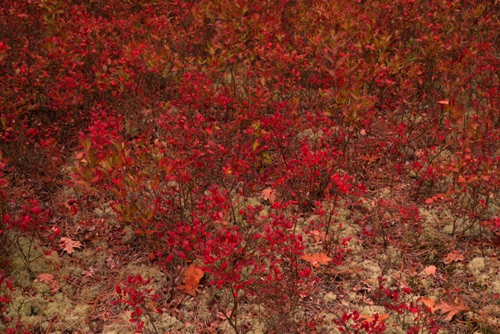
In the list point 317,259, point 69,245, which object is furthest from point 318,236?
point 69,245

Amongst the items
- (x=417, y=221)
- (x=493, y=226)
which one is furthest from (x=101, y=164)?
(x=493, y=226)

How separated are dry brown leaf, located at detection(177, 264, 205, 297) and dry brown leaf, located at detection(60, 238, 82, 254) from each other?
41.5 inches

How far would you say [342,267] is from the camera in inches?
138

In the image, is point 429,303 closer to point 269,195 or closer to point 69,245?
point 269,195

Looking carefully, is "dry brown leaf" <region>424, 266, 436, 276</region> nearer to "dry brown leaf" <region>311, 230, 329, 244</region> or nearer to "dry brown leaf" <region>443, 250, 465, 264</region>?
"dry brown leaf" <region>443, 250, 465, 264</region>

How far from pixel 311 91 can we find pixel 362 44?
87 centimetres

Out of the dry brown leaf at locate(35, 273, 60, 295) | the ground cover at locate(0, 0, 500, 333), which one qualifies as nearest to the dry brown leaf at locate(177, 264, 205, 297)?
the ground cover at locate(0, 0, 500, 333)

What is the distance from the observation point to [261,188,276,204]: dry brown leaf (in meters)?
4.10

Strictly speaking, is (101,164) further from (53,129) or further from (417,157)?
(417,157)

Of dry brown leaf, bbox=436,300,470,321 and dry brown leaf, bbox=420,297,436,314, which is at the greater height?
dry brown leaf, bbox=436,300,470,321

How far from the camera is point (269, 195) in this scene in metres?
4.14

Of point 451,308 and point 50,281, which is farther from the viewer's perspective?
point 50,281

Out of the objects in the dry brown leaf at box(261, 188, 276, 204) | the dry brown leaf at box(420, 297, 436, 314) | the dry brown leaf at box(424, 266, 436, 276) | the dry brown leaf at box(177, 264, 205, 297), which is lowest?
the dry brown leaf at box(177, 264, 205, 297)

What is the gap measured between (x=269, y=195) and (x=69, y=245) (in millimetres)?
1873
